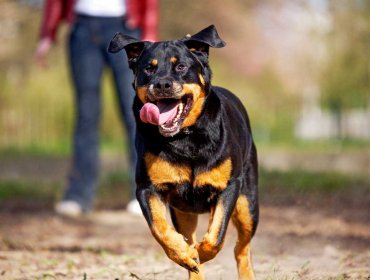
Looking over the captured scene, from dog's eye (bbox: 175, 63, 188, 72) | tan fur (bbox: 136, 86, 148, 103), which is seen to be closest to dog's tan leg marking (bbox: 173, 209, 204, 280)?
tan fur (bbox: 136, 86, 148, 103)

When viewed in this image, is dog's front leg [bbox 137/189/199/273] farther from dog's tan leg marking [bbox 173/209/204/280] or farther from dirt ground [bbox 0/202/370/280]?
dog's tan leg marking [bbox 173/209/204/280]

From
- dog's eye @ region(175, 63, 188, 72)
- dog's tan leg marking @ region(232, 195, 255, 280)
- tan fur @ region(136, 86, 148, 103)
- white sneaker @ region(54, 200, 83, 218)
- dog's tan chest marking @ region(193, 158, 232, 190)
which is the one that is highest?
dog's eye @ region(175, 63, 188, 72)

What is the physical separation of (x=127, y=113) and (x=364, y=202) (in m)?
2.73

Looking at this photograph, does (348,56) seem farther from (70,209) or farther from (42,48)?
(70,209)

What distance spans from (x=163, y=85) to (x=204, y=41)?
41 centimetres

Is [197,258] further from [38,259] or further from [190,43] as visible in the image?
[38,259]

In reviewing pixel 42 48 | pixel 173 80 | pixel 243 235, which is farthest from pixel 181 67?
pixel 42 48

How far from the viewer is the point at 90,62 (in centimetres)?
754

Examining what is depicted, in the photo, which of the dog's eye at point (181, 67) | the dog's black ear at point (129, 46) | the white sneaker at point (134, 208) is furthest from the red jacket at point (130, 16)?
the dog's eye at point (181, 67)

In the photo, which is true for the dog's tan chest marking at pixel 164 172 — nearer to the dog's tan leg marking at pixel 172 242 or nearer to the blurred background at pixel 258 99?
the dog's tan leg marking at pixel 172 242

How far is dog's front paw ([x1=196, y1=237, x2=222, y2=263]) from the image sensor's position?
13.5 feet

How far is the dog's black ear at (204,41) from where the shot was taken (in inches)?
170

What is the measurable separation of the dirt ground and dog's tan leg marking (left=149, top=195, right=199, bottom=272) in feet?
1.16

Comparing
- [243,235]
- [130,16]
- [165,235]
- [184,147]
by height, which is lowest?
[243,235]
